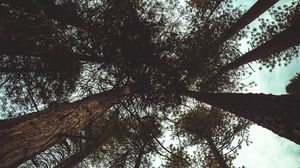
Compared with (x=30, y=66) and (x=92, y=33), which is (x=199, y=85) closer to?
(x=92, y=33)

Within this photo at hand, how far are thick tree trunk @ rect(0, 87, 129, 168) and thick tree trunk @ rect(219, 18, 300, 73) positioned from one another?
4.38 metres

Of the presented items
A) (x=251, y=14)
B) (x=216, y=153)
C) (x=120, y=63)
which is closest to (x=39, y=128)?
(x=120, y=63)

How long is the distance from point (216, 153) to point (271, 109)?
23.6 feet

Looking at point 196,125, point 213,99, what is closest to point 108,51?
point 213,99

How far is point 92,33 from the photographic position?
6.30 m

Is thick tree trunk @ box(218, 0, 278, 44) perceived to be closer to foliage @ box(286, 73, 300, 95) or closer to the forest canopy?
the forest canopy

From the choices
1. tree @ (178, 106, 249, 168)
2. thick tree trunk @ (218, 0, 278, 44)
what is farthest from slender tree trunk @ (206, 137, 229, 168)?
thick tree trunk @ (218, 0, 278, 44)

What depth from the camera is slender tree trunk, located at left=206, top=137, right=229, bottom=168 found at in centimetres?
1105

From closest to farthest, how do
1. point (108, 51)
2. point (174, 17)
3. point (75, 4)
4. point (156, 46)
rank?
point (75, 4)
point (108, 51)
point (156, 46)
point (174, 17)

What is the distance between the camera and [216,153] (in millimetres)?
11383

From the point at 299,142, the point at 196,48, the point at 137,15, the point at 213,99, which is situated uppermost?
the point at 137,15

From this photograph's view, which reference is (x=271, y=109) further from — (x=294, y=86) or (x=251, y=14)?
(x=294, y=86)

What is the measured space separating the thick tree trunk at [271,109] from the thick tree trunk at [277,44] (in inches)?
72.6

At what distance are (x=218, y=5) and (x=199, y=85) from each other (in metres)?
2.59
